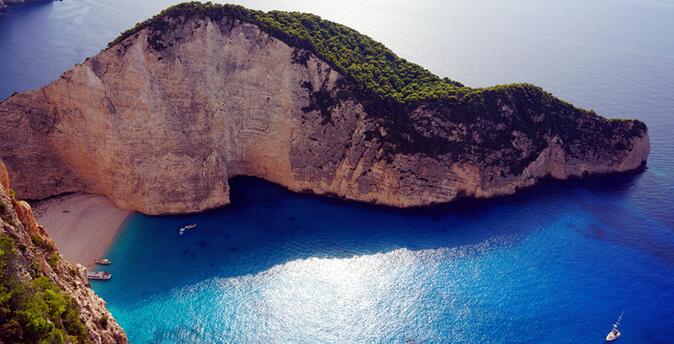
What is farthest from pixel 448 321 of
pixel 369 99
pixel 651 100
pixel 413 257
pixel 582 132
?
pixel 651 100

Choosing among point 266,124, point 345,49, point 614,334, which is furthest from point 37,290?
point 345,49

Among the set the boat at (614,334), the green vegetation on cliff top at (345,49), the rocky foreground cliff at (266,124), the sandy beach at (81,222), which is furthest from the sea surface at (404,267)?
the green vegetation on cliff top at (345,49)

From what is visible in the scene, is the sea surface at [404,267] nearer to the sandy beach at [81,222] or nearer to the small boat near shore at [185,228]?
the small boat near shore at [185,228]

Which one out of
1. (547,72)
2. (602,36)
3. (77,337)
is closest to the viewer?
(77,337)

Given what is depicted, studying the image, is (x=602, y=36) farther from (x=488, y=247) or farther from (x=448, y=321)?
(x=448, y=321)

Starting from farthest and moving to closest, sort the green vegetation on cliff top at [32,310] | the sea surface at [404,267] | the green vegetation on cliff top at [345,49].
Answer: the green vegetation on cliff top at [345,49]
the sea surface at [404,267]
the green vegetation on cliff top at [32,310]
